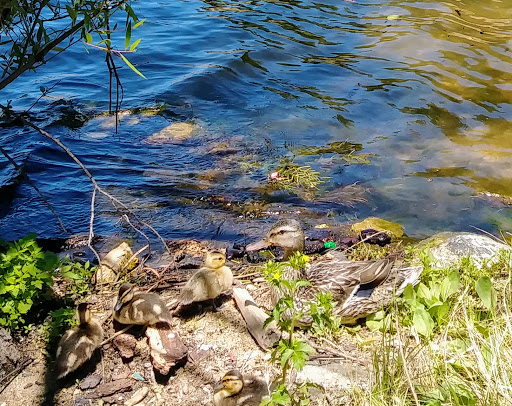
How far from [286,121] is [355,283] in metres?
5.15

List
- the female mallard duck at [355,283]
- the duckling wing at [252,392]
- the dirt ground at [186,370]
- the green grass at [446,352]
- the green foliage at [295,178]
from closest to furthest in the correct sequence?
the green grass at [446,352]
the duckling wing at [252,392]
the dirt ground at [186,370]
the female mallard duck at [355,283]
the green foliage at [295,178]

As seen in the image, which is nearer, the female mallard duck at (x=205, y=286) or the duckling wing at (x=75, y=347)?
the duckling wing at (x=75, y=347)

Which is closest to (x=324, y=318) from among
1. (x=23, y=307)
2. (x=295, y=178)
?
(x=23, y=307)

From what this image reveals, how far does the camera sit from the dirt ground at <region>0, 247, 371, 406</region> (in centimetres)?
342

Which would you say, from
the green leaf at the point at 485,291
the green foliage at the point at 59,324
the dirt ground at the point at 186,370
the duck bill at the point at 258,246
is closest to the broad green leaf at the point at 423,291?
the green leaf at the point at 485,291

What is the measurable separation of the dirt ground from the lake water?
2.02m

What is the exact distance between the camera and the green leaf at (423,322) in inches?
146

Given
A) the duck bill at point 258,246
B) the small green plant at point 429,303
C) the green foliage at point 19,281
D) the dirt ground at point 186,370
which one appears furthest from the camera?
the duck bill at point 258,246

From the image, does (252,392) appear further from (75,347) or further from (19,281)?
(19,281)

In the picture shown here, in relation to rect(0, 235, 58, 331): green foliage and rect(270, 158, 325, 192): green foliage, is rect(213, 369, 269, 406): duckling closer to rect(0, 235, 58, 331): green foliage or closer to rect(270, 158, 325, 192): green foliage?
rect(0, 235, 58, 331): green foliage

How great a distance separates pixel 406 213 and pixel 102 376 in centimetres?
412

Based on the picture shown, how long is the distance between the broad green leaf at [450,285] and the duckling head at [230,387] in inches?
63.5

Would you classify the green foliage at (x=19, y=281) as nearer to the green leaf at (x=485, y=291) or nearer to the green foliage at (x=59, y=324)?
the green foliage at (x=59, y=324)

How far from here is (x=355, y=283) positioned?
4141 mm
